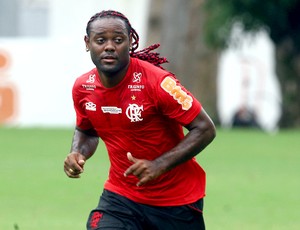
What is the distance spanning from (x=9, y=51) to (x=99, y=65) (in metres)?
26.5

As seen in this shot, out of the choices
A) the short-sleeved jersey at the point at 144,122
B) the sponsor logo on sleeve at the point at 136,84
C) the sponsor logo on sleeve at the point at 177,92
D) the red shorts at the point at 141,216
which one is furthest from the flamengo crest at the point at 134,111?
the red shorts at the point at 141,216

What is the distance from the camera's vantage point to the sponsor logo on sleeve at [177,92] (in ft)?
29.4

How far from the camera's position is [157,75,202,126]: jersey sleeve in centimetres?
896

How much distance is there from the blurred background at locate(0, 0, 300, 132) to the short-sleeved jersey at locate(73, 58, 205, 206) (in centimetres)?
2368

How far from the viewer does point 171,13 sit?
125 feet

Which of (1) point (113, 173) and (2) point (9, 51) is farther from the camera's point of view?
(2) point (9, 51)

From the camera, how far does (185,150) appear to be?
895cm

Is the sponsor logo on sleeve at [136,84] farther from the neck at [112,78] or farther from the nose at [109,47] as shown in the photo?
the nose at [109,47]

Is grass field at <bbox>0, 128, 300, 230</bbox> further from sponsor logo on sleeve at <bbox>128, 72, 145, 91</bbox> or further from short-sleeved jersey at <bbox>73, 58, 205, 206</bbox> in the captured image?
sponsor logo on sleeve at <bbox>128, 72, 145, 91</bbox>

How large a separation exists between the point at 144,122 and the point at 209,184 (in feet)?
31.7

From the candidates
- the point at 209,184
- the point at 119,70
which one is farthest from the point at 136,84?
the point at 209,184

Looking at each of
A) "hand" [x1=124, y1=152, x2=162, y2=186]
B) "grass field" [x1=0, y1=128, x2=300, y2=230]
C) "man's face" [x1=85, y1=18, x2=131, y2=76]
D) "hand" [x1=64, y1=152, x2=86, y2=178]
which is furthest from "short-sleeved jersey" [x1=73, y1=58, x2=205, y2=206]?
"grass field" [x1=0, y1=128, x2=300, y2=230]

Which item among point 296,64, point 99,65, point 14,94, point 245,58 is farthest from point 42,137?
point 99,65

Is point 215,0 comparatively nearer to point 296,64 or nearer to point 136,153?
point 296,64
